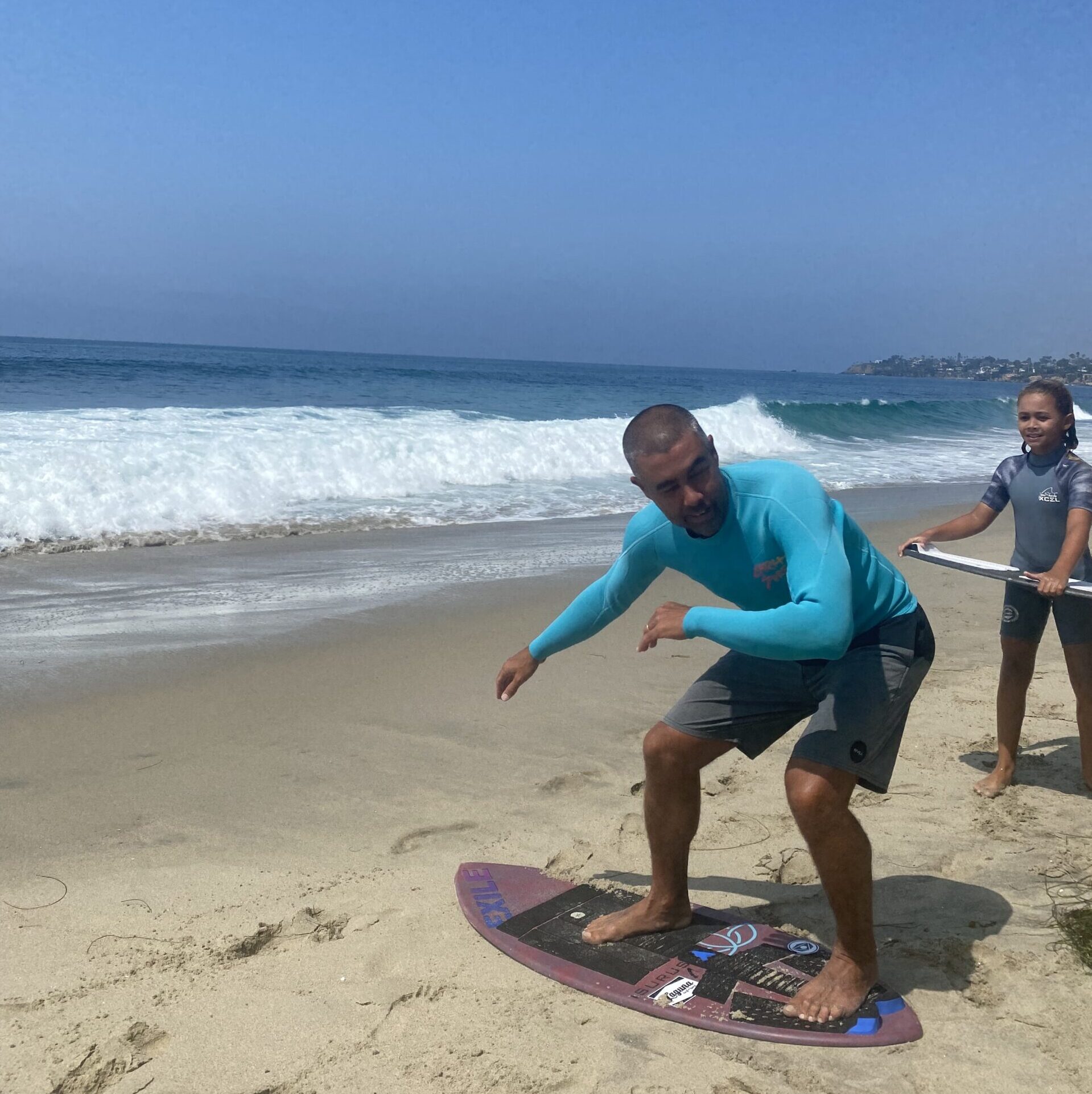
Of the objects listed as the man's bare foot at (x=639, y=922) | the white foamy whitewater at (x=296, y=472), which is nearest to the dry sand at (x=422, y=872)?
the man's bare foot at (x=639, y=922)

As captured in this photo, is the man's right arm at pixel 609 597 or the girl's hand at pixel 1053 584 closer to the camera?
the man's right arm at pixel 609 597

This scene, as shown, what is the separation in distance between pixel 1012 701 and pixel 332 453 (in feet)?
33.9

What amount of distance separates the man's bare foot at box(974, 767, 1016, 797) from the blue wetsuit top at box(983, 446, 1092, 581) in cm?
85

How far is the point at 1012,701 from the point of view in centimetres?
445

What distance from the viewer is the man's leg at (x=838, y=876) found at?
2668mm

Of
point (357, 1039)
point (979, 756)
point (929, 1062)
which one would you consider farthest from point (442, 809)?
point (979, 756)

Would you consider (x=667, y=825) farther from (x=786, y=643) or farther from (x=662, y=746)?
(x=786, y=643)

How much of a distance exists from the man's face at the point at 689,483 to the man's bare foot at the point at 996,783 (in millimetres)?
2313

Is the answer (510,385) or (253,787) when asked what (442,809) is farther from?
(510,385)

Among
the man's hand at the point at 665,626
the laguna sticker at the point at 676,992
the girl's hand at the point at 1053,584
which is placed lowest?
the laguna sticker at the point at 676,992

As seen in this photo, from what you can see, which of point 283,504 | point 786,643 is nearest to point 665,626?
point 786,643

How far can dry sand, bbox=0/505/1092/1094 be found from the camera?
100 inches

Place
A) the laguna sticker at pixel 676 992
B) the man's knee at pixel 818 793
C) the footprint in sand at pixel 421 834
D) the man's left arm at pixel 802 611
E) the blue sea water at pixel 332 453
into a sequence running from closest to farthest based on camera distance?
the man's left arm at pixel 802 611 < the man's knee at pixel 818 793 < the laguna sticker at pixel 676 992 < the footprint in sand at pixel 421 834 < the blue sea water at pixel 332 453

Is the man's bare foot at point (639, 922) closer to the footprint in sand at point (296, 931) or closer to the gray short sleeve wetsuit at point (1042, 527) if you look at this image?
the footprint in sand at point (296, 931)
